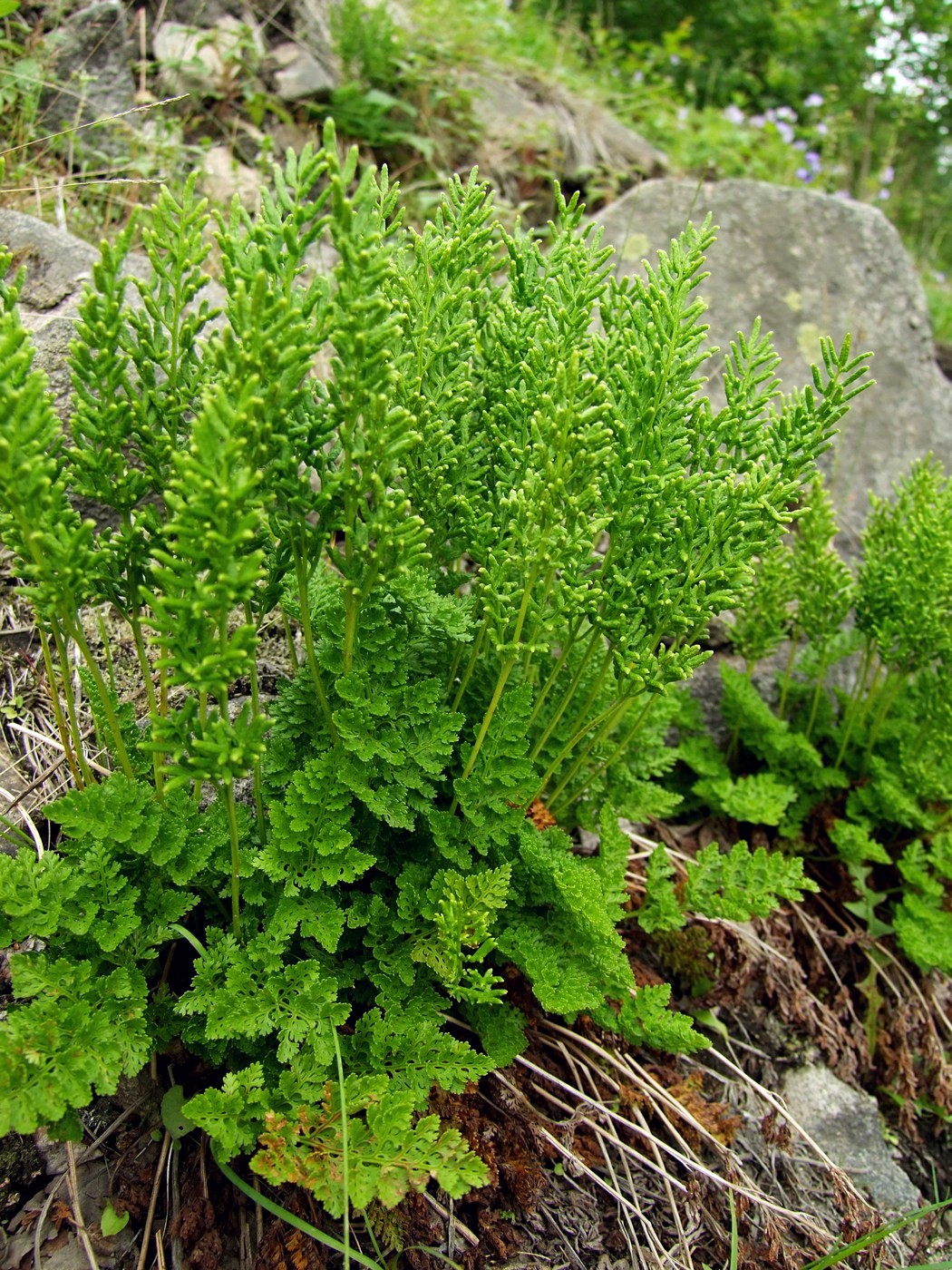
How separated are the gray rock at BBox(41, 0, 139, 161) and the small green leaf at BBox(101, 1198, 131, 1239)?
3929 mm

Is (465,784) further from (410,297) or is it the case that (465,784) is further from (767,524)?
(410,297)

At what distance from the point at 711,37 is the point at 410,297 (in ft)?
36.3

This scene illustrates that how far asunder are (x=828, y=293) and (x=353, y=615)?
4410 mm

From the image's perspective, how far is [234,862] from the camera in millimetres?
1729

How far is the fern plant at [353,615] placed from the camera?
61.2 inches

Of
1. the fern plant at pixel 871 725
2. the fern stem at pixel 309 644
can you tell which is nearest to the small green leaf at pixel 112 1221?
the fern stem at pixel 309 644

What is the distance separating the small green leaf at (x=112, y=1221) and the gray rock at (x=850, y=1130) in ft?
6.49

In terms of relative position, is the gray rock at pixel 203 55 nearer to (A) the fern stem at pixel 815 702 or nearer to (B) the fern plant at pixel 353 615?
(B) the fern plant at pixel 353 615

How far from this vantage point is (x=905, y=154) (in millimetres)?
11375

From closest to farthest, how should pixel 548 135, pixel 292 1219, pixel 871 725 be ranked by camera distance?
pixel 292 1219, pixel 871 725, pixel 548 135

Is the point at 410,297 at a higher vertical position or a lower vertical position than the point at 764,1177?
higher

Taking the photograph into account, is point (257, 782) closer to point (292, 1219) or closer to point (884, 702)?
point (292, 1219)

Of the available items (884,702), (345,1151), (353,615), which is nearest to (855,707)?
(884,702)

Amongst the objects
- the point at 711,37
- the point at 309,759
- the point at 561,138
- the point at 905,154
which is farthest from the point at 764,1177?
the point at 905,154
